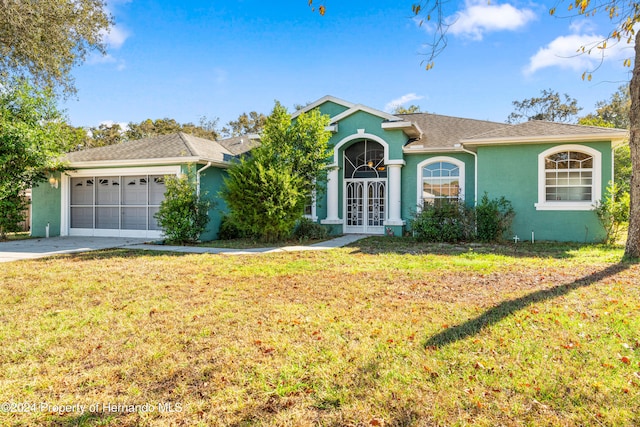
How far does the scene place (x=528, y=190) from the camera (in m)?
12.5

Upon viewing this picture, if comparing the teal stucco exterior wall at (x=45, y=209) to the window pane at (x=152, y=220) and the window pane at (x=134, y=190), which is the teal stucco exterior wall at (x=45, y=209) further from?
the window pane at (x=152, y=220)

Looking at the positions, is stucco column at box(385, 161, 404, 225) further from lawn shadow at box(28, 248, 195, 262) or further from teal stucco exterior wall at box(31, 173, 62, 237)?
teal stucco exterior wall at box(31, 173, 62, 237)

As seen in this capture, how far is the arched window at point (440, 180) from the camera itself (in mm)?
14070

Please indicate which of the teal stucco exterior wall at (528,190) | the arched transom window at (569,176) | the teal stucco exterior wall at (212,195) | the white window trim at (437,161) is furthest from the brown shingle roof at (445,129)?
the teal stucco exterior wall at (212,195)

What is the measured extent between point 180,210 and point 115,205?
483 centimetres

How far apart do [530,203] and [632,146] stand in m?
4.01

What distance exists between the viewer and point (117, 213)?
49.5 feet

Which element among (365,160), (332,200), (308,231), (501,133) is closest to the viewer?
(501,133)

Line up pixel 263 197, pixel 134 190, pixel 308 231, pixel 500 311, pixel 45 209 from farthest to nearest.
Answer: pixel 45 209 → pixel 134 190 → pixel 308 231 → pixel 263 197 → pixel 500 311

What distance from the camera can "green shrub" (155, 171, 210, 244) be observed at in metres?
12.0

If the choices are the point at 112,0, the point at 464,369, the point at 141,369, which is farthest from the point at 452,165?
the point at 112,0

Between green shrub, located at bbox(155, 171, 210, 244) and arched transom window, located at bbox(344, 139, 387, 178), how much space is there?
20.9 feet

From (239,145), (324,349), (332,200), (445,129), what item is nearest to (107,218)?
(239,145)

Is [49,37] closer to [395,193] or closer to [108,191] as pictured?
[108,191]
